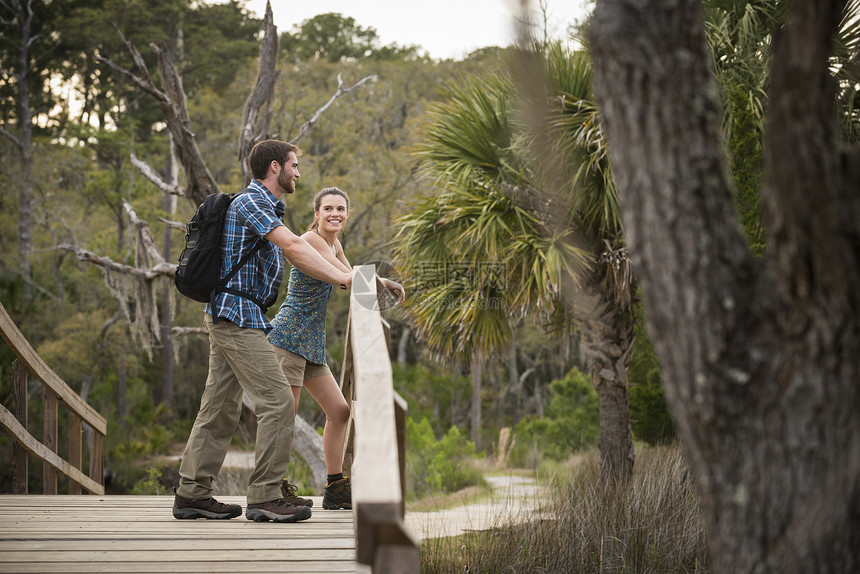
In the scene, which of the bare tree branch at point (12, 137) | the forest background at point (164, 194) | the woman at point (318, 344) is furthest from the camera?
the bare tree branch at point (12, 137)

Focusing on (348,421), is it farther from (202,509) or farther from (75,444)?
(75,444)

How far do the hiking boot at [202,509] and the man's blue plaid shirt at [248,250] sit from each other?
91cm

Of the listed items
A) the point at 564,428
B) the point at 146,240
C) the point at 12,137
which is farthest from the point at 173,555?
the point at 12,137

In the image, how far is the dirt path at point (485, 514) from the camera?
6535mm

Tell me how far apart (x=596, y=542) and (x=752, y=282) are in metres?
4.21

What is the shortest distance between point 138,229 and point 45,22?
61.0 ft

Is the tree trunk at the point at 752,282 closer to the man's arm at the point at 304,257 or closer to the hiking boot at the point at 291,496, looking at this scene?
the man's arm at the point at 304,257

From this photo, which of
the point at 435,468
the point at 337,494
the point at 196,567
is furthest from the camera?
the point at 435,468

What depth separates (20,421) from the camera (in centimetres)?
516

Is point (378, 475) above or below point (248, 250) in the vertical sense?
below

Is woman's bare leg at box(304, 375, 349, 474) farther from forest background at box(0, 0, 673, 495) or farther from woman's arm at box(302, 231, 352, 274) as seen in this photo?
forest background at box(0, 0, 673, 495)

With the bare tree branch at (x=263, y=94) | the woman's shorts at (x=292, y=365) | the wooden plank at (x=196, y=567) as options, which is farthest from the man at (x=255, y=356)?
the bare tree branch at (x=263, y=94)

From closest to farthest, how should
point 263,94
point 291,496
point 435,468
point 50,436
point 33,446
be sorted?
point 291,496 < point 33,446 < point 50,436 < point 263,94 < point 435,468

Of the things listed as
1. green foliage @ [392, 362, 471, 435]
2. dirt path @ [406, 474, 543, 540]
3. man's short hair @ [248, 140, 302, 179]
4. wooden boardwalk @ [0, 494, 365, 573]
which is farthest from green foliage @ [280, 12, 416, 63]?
wooden boardwalk @ [0, 494, 365, 573]
